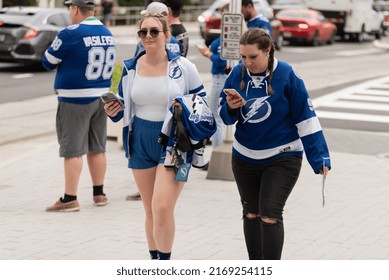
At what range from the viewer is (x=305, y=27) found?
38750mm

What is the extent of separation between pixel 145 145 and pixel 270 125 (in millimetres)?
916

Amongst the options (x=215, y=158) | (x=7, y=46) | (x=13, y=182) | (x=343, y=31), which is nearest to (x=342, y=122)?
(x=215, y=158)

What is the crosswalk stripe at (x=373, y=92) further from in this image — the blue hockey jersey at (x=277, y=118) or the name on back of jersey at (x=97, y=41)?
the blue hockey jersey at (x=277, y=118)

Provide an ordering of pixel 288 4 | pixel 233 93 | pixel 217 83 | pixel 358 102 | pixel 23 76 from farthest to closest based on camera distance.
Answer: pixel 288 4
pixel 23 76
pixel 358 102
pixel 217 83
pixel 233 93

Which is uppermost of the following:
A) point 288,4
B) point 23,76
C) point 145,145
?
point 145,145

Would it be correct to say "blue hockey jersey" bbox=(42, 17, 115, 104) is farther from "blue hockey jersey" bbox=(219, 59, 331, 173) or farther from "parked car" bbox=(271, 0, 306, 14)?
"parked car" bbox=(271, 0, 306, 14)

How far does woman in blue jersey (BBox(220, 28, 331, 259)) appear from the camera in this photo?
6.73 meters

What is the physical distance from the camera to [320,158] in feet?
22.4

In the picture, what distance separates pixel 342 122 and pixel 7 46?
949 centimetres

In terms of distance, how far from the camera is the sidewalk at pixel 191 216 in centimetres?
820

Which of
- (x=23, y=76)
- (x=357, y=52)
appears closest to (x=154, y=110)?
(x=23, y=76)

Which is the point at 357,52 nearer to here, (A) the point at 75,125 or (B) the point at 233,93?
(A) the point at 75,125

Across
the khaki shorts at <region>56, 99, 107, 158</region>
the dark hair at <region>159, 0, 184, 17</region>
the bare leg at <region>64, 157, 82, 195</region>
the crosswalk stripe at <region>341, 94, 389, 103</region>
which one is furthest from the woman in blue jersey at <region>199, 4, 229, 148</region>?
the crosswalk stripe at <region>341, 94, 389, 103</region>
